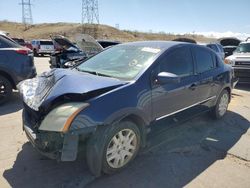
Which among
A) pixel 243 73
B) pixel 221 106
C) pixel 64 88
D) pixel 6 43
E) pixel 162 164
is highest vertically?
pixel 6 43

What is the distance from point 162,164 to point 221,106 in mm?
2649

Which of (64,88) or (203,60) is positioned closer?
(64,88)

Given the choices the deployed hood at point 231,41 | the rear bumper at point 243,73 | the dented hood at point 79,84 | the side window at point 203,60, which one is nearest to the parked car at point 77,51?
the side window at point 203,60

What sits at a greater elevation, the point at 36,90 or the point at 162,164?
the point at 36,90

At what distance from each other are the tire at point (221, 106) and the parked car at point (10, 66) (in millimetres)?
4373

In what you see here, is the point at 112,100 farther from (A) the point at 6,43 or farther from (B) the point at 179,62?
(A) the point at 6,43

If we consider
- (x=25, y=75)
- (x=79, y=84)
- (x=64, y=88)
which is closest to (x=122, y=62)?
(x=79, y=84)

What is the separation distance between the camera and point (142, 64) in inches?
154

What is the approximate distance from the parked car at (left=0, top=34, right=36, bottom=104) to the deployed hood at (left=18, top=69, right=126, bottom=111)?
105 inches

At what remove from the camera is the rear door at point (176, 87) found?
12.7 ft

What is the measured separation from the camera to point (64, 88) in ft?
10.9

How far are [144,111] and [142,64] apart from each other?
0.70 meters

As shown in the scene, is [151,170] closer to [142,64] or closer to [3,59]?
[142,64]

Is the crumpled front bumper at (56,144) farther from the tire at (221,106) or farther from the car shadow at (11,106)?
the tire at (221,106)
